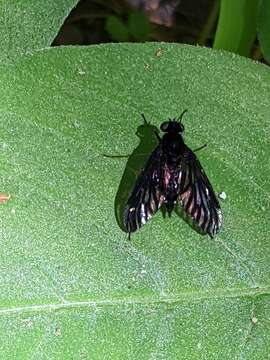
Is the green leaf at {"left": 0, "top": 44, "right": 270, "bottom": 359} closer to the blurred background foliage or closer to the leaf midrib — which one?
the leaf midrib

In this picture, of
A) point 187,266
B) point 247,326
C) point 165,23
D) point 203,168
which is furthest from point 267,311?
point 165,23

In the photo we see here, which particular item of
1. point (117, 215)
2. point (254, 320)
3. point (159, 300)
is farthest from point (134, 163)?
point (254, 320)

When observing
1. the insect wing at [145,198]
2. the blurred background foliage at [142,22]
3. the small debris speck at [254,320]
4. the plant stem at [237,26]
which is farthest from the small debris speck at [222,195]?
the blurred background foliage at [142,22]

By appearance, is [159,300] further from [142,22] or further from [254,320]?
[142,22]

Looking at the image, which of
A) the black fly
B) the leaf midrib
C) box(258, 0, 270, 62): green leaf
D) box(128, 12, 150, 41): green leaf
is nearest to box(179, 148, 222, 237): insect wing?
the black fly

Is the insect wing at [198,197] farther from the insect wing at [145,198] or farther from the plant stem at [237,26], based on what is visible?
the plant stem at [237,26]

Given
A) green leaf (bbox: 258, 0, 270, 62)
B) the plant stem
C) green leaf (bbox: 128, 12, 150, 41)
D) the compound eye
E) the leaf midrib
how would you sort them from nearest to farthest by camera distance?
the leaf midrib → the compound eye → green leaf (bbox: 258, 0, 270, 62) → the plant stem → green leaf (bbox: 128, 12, 150, 41)

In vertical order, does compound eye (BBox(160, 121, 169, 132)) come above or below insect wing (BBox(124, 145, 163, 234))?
above

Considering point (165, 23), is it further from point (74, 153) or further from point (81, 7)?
point (74, 153)
